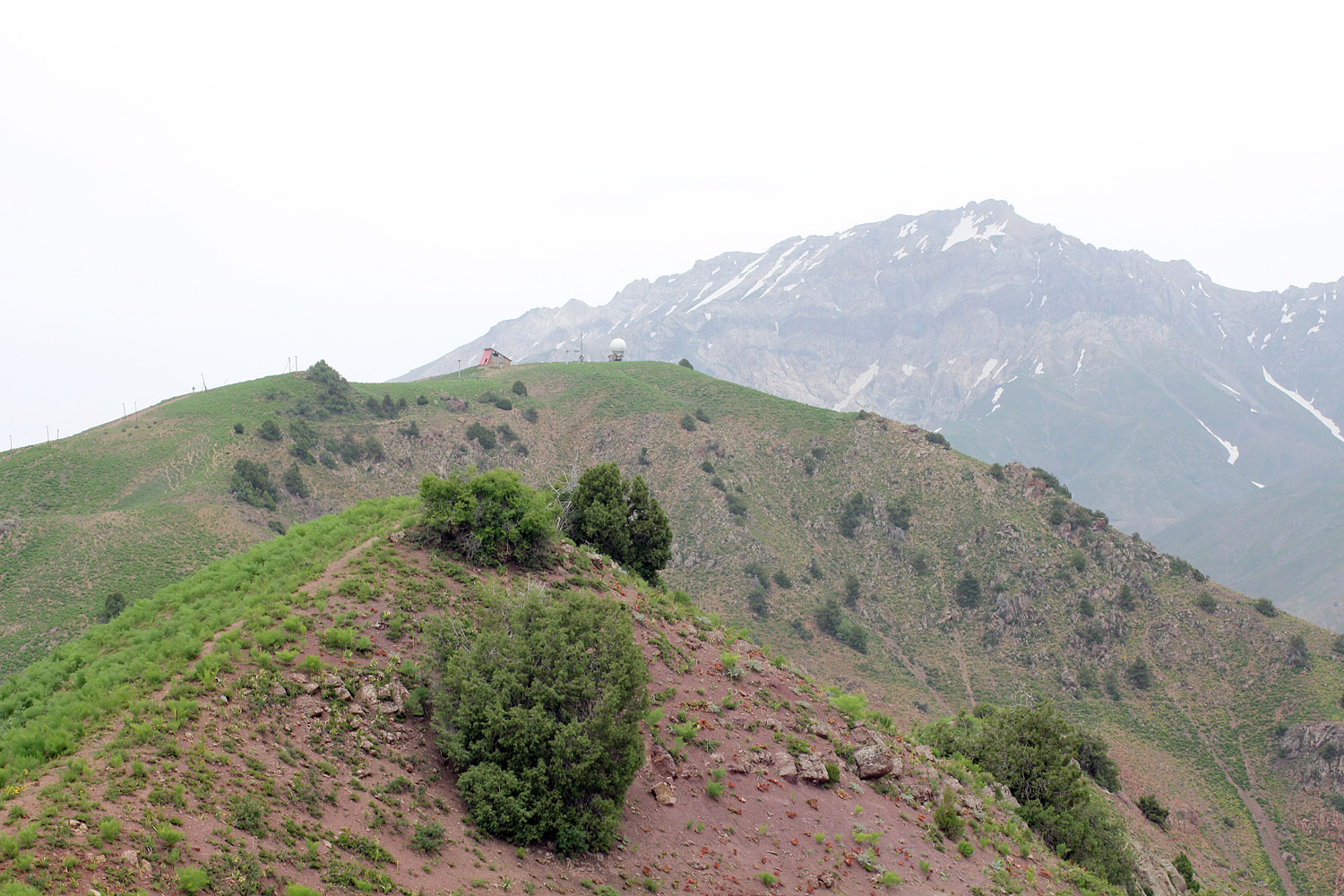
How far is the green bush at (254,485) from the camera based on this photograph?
6088 cm

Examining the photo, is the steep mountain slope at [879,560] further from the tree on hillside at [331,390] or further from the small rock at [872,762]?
the small rock at [872,762]

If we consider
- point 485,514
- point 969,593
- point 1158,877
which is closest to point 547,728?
point 485,514

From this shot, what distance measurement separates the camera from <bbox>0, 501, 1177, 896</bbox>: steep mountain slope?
410 inches

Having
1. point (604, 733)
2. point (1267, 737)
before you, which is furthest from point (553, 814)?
point (1267, 737)

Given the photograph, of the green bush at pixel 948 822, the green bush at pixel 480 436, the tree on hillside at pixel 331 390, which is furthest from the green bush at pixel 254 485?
the green bush at pixel 948 822

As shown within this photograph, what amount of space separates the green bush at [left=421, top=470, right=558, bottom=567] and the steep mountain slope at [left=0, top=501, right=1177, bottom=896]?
0.87 m

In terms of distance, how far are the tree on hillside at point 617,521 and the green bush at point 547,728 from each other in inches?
572

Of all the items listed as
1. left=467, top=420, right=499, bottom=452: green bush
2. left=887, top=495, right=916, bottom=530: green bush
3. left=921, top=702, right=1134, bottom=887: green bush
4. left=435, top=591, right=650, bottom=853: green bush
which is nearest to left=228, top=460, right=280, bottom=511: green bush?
left=467, top=420, right=499, bottom=452: green bush

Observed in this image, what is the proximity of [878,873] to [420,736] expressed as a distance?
11.2 metres

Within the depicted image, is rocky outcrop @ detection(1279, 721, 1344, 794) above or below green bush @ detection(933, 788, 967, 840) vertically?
below

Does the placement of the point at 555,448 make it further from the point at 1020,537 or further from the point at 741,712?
the point at 741,712

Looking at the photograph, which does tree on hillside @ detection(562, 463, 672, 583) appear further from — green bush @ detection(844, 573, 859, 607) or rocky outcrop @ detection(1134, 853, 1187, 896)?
green bush @ detection(844, 573, 859, 607)

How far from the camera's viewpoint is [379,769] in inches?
549

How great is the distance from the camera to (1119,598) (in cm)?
6381
